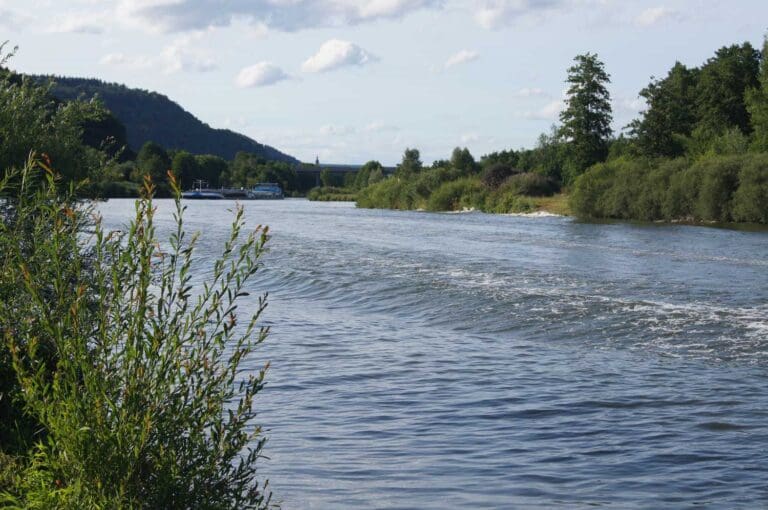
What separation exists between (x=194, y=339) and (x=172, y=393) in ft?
1.32

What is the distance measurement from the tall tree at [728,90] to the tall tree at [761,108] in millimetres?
4627

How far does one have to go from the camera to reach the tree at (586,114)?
308ft

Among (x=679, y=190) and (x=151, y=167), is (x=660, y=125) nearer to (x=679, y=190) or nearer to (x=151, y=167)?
(x=679, y=190)

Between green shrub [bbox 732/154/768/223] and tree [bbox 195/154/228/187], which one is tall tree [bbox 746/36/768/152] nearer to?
green shrub [bbox 732/154/768/223]

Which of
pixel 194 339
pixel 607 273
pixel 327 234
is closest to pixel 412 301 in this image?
pixel 607 273

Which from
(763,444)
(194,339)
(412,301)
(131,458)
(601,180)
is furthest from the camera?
(601,180)

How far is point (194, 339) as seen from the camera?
578cm

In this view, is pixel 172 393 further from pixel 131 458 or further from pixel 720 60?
pixel 720 60

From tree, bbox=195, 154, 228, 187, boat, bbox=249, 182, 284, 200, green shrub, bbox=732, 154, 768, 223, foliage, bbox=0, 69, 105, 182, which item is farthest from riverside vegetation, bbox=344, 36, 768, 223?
tree, bbox=195, 154, 228, 187

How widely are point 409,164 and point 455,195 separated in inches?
1458

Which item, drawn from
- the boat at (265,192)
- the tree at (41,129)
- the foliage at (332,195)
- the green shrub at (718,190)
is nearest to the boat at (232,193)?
the boat at (265,192)

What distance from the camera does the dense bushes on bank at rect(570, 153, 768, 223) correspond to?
2172 inches

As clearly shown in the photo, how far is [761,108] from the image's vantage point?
73812 mm

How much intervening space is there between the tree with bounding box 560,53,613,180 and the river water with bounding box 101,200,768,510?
6576 cm
